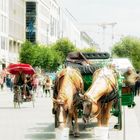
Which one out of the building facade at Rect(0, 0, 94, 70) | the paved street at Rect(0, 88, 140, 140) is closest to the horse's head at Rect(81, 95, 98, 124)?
the paved street at Rect(0, 88, 140, 140)

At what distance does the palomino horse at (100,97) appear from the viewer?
1139cm

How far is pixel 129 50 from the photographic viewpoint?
518 feet

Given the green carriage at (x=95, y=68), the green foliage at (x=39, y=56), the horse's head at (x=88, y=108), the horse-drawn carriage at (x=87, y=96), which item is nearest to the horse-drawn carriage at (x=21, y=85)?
the green carriage at (x=95, y=68)

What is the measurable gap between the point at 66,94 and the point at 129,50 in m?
146

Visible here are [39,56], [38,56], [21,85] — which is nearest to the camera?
[21,85]

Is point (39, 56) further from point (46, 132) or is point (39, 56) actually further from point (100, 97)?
point (100, 97)

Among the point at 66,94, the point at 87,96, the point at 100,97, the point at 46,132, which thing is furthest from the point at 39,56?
the point at 87,96

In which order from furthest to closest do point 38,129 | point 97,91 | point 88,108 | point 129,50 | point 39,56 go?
1. point 129,50
2. point 39,56
3. point 38,129
4. point 97,91
5. point 88,108

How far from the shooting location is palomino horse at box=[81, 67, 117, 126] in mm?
11391

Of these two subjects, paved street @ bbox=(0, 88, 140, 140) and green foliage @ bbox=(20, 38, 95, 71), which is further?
green foliage @ bbox=(20, 38, 95, 71)

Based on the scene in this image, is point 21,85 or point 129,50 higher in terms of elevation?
point 129,50

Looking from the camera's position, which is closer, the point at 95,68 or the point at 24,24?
the point at 95,68

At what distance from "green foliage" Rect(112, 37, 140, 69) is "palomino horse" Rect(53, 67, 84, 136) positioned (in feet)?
465

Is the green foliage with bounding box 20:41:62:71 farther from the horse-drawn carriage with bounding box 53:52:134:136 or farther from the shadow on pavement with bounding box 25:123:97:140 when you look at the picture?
the horse-drawn carriage with bounding box 53:52:134:136
